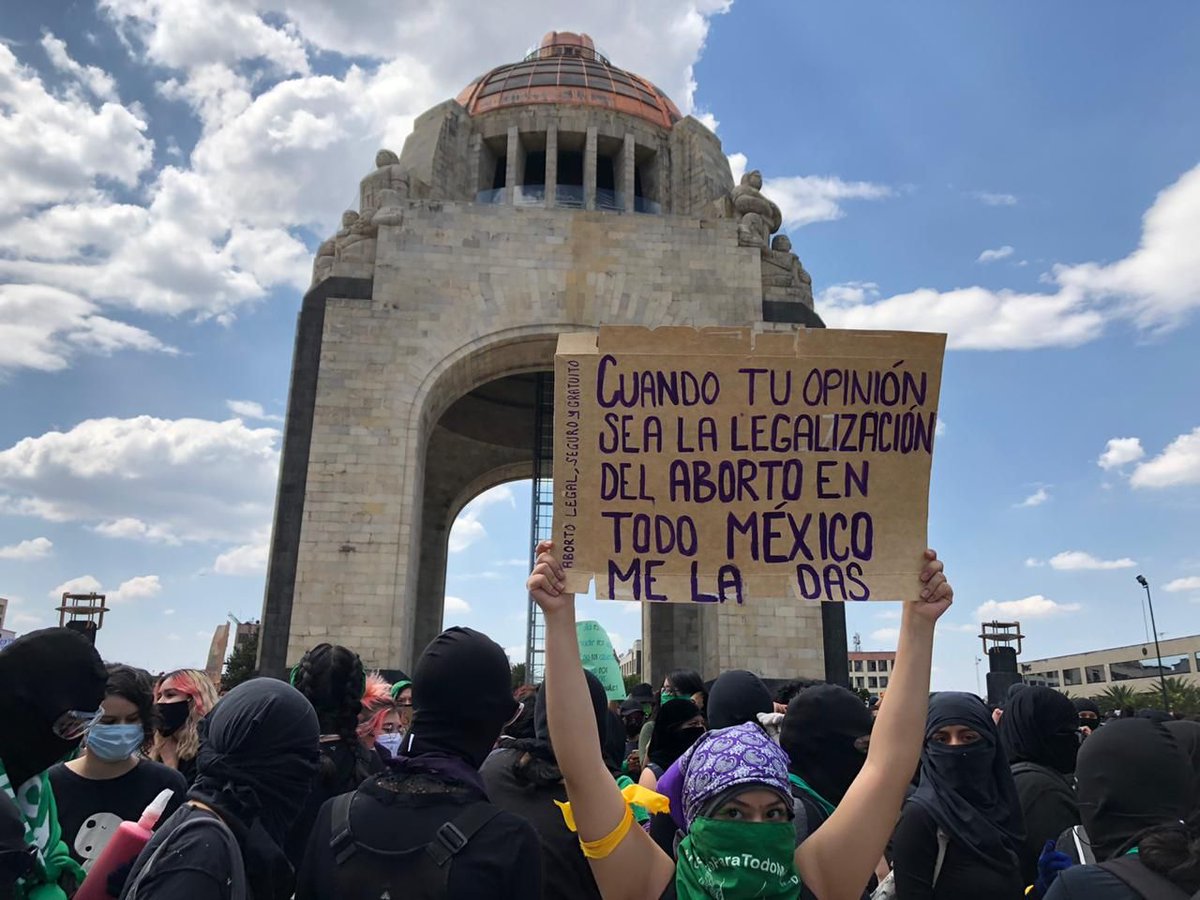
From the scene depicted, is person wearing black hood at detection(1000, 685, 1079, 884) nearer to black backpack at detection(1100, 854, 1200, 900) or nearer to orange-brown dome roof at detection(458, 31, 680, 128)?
black backpack at detection(1100, 854, 1200, 900)

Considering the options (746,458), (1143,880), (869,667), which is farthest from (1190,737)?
(869,667)

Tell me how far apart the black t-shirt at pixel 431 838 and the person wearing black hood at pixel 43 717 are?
0.79m

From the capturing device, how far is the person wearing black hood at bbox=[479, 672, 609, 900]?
280 cm

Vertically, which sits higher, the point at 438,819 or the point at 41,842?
the point at 438,819

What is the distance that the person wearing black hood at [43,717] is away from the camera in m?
2.32

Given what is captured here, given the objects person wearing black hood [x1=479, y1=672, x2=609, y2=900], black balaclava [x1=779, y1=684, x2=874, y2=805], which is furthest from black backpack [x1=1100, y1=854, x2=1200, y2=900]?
person wearing black hood [x1=479, y1=672, x2=609, y2=900]

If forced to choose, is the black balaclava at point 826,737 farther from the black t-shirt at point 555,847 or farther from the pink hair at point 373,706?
the pink hair at point 373,706

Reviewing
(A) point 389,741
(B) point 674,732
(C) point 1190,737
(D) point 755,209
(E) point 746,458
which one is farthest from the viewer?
(D) point 755,209

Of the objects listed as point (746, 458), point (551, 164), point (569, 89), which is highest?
point (569, 89)

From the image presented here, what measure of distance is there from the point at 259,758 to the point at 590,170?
22.6m

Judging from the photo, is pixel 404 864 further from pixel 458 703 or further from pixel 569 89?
pixel 569 89

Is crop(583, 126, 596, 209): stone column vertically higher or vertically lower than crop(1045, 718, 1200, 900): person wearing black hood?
higher

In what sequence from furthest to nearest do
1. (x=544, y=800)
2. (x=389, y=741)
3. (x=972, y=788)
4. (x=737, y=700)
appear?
(x=389, y=741) < (x=737, y=700) < (x=972, y=788) < (x=544, y=800)

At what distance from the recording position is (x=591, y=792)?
2.17 metres
